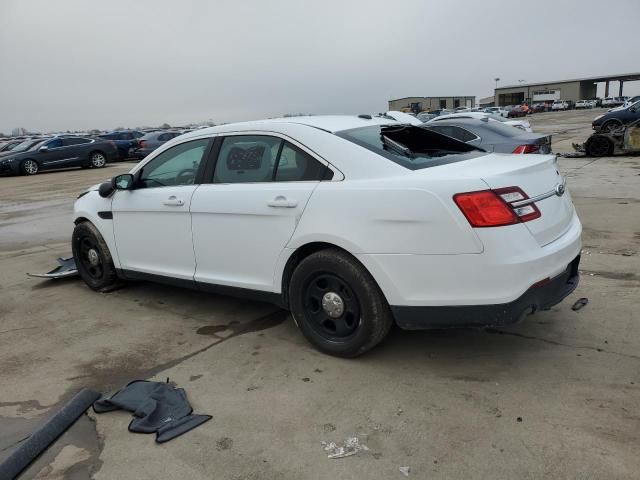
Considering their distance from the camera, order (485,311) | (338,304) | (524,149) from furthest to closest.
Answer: (524,149) < (338,304) < (485,311)

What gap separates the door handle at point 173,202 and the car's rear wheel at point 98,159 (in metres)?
20.9

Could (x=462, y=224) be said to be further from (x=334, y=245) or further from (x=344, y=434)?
(x=344, y=434)

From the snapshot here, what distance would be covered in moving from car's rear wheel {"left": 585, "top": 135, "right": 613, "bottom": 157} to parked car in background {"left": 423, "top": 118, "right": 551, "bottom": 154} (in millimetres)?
7318

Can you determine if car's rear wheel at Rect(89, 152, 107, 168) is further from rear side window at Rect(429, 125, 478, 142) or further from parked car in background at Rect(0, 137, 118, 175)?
Result: rear side window at Rect(429, 125, 478, 142)

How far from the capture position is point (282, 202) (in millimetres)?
3592

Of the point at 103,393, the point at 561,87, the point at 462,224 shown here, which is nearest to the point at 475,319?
the point at 462,224

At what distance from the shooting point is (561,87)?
10944 cm

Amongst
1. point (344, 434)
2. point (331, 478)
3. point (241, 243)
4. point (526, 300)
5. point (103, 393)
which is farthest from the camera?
point (241, 243)

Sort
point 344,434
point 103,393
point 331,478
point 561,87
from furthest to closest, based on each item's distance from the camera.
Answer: point 561,87
point 103,393
point 344,434
point 331,478

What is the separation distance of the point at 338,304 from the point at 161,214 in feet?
6.10

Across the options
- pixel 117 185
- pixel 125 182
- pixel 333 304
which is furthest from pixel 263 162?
pixel 117 185

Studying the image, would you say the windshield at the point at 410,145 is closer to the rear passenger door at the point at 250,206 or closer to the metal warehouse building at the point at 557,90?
the rear passenger door at the point at 250,206

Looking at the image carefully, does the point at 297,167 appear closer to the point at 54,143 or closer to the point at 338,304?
the point at 338,304

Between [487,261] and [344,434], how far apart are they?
1.20 meters
